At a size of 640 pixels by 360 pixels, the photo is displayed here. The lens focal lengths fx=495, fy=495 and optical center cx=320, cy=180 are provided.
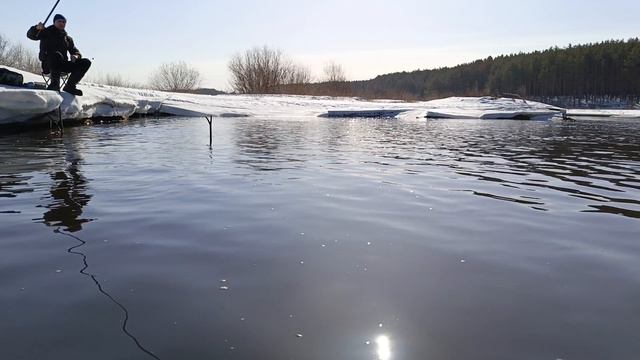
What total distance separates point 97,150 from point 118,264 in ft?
21.4

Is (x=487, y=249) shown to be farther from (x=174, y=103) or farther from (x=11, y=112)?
(x=174, y=103)

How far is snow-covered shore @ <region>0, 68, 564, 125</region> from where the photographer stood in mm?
11023

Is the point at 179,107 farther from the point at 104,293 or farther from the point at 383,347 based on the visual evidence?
the point at 383,347

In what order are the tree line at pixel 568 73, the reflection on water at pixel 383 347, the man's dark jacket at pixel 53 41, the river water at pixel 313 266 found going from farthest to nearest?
the tree line at pixel 568 73 < the man's dark jacket at pixel 53 41 < the river water at pixel 313 266 < the reflection on water at pixel 383 347

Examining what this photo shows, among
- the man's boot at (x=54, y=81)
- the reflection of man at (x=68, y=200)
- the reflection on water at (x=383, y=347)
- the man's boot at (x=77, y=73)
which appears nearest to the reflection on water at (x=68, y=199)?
the reflection of man at (x=68, y=200)

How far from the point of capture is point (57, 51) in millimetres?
11922

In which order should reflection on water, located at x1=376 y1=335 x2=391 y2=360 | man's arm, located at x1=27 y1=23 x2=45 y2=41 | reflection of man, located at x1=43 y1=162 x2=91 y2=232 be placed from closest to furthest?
reflection on water, located at x1=376 y1=335 x2=391 y2=360
reflection of man, located at x1=43 y1=162 x2=91 y2=232
man's arm, located at x1=27 y1=23 x2=45 y2=41

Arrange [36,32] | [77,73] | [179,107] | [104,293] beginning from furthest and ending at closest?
[179,107]
[77,73]
[36,32]
[104,293]

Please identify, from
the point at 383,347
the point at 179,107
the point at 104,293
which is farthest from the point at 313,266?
the point at 179,107

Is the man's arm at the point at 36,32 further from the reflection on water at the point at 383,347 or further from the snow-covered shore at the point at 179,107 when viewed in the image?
the reflection on water at the point at 383,347

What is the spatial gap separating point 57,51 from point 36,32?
68cm

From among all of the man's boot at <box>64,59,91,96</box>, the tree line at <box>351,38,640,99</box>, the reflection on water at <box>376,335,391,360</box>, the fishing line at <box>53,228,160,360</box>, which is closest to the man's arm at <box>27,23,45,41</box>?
the man's boot at <box>64,59,91,96</box>

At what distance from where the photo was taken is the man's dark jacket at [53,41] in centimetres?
1140

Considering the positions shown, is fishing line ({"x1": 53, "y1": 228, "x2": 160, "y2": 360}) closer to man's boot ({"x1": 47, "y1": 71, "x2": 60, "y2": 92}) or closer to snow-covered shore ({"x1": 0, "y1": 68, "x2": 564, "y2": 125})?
snow-covered shore ({"x1": 0, "y1": 68, "x2": 564, "y2": 125})
